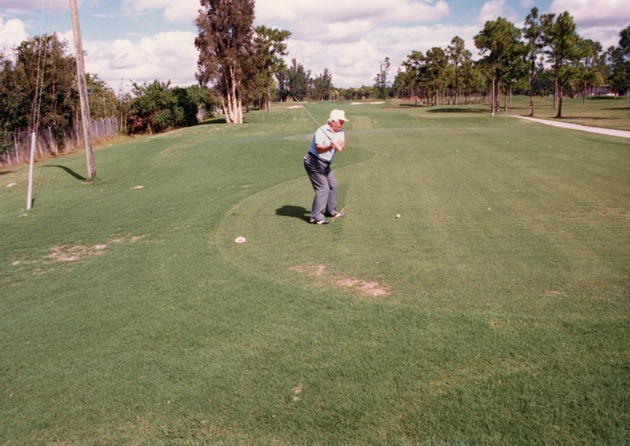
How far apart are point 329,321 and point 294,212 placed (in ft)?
16.6

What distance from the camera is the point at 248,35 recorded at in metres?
44.1

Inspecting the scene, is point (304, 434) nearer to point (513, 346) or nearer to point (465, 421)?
point (465, 421)

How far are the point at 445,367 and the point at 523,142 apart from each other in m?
18.1

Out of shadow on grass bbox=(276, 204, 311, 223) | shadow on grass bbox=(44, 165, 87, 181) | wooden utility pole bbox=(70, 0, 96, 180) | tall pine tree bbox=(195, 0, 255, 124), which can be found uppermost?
tall pine tree bbox=(195, 0, 255, 124)

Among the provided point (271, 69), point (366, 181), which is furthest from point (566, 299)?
point (271, 69)

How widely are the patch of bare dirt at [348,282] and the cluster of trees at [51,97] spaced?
17.4m

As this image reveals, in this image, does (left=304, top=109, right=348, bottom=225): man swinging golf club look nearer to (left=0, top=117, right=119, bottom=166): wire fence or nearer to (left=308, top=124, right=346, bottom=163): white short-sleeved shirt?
(left=308, top=124, right=346, bottom=163): white short-sleeved shirt

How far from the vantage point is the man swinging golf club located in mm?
8359

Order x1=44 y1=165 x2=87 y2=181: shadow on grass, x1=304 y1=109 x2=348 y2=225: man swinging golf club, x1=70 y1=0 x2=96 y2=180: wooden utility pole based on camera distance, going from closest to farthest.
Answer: x1=304 y1=109 x2=348 y2=225: man swinging golf club
x1=70 y1=0 x2=96 y2=180: wooden utility pole
x1=44 y1=165 x2=87 y2=181: shadow on grass

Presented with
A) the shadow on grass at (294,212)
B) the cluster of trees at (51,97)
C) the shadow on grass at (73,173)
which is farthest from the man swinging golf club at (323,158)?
the cluster of trees at (51,97)

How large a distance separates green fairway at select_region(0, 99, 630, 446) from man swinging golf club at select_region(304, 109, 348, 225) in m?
0.45

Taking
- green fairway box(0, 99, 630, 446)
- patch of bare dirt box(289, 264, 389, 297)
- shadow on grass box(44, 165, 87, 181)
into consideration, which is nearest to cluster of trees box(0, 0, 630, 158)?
shadow on grass box(44, 165, 87, 181)

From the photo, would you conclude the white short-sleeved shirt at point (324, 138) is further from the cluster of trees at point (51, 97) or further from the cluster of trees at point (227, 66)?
the cluster of trees at point (227, 66)

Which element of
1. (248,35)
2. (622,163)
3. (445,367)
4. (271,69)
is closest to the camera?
(445,367)
